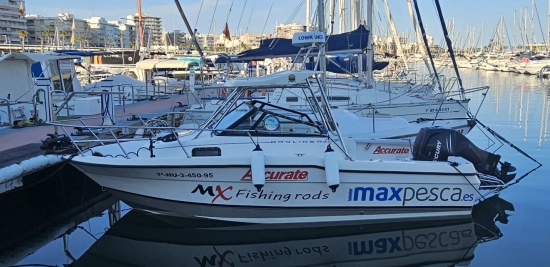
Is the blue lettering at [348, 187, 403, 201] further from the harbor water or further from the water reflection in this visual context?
the water reflection

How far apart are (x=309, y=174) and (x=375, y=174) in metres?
1.00

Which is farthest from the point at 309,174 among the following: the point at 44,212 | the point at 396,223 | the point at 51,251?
the point at 44,212

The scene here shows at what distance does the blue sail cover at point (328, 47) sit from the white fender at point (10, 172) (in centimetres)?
819

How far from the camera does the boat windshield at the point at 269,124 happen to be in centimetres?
807

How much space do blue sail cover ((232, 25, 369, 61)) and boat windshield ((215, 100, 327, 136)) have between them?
615cm

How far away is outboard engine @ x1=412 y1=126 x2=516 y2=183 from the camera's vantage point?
8.29 m

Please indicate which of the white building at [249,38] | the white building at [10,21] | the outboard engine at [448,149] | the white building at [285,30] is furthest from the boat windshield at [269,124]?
the white building at [10,21]

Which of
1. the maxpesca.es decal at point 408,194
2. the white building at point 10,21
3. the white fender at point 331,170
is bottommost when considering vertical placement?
the maxpesca.es decal at point 408,194

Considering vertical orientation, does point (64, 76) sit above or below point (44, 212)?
above

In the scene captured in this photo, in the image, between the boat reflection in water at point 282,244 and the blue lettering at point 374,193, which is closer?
the boat reflection in water at point 282,244

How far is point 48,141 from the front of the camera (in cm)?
848

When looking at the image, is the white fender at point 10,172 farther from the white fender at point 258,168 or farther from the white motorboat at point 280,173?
the white fender at point 258,168

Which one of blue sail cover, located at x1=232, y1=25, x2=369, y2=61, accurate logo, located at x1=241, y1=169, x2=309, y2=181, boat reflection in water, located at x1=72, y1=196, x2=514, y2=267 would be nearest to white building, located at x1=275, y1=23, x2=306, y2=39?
blue sail cover, located at x1=232, y1=25, x2=369, y2=61

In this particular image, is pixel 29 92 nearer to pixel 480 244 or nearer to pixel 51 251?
pixel 51 251
